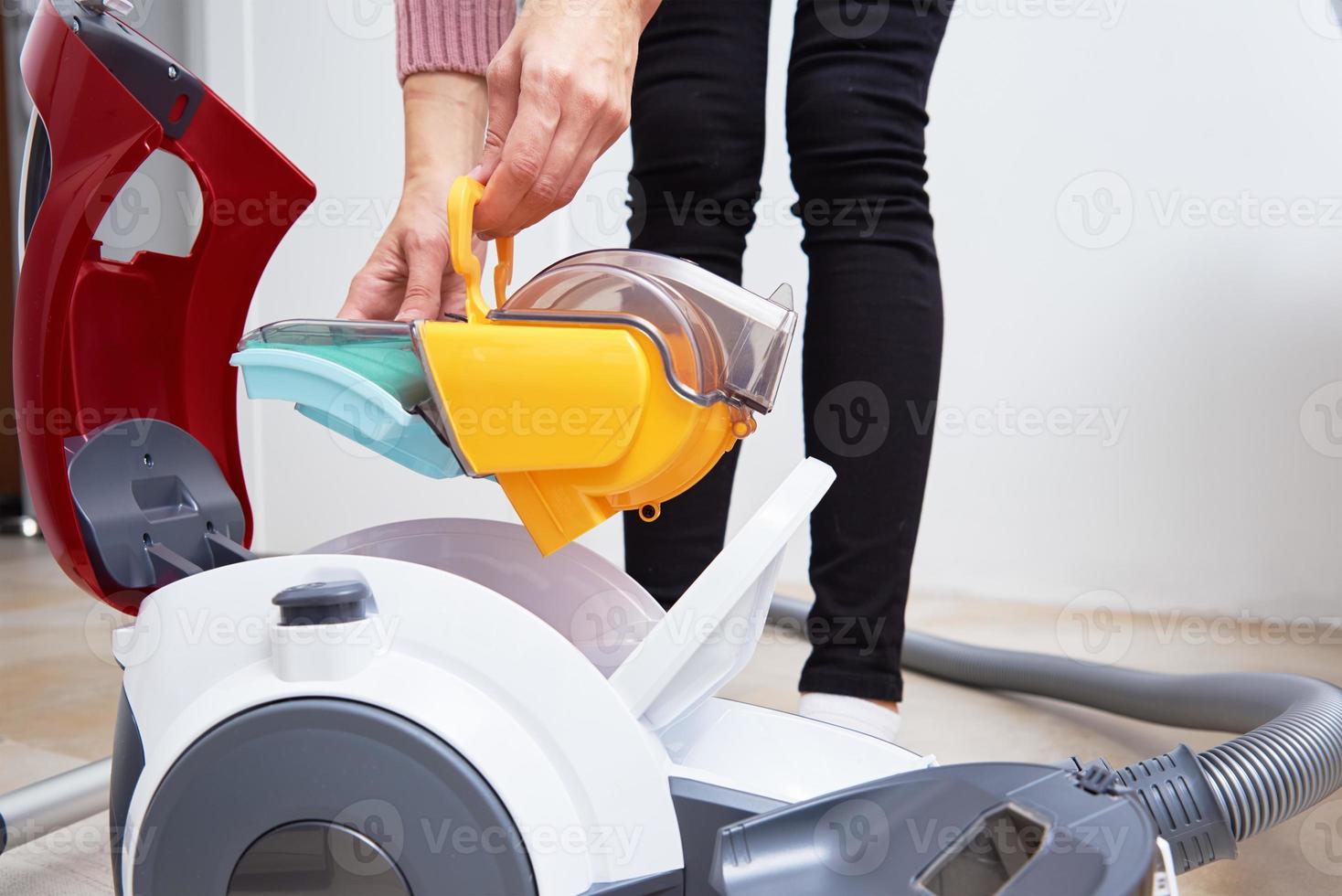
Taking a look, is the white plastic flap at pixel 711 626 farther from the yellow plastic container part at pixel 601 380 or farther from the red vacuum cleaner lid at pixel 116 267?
the red vacuum cleaner lid at pixel 116 267

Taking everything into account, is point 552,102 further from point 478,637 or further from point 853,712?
point 853,712

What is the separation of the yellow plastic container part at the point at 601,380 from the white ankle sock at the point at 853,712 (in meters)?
0.25

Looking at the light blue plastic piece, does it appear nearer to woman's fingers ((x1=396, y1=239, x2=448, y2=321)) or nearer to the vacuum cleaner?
the vacuum cleaner

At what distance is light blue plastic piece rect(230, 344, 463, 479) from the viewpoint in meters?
0.47

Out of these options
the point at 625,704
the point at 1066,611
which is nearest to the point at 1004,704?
the point at 1066,611

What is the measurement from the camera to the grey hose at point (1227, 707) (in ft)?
1.75

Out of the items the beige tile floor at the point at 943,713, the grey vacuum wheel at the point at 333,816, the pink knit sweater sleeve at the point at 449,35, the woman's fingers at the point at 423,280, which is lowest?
the beige tile floor at the point at 943,713

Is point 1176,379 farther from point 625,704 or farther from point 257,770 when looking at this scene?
point 257,770

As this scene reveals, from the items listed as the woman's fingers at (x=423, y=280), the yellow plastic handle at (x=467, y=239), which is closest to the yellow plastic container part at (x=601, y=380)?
the yellow plastic handle at (x=467, y=239)

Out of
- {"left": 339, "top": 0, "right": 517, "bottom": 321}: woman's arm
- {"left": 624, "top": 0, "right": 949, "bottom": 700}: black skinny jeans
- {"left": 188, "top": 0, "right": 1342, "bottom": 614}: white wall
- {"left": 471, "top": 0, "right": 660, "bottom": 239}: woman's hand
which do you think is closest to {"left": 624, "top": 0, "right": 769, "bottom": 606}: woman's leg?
{"left": 624, "top": 0, "right": 949, "bottom": 700}: black skinny jeans

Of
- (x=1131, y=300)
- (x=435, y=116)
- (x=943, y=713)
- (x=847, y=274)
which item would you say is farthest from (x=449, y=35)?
(x=1131, y=300)

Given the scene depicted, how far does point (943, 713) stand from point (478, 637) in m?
0.73

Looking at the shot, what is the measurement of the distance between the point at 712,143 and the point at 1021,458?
0.97 m

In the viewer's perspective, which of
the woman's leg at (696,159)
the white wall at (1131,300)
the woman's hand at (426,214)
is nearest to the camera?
the woman's hand at (426,214)
